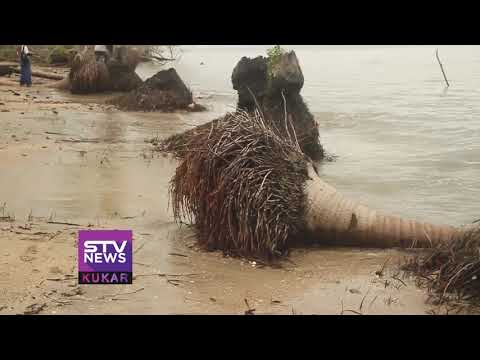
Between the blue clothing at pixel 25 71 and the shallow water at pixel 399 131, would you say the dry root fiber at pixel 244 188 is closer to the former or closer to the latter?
the shallow water at pixel 399 131

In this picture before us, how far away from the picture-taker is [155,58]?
109 feet

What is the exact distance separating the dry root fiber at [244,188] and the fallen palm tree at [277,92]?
454 cm

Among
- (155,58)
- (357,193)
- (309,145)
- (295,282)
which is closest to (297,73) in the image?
(309,145)

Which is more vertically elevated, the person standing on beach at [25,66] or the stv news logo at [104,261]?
the person standing on beach at [25,66]

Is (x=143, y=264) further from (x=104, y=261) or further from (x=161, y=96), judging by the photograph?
(x=161, y=96)

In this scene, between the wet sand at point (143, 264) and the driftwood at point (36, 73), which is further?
the driftwood at point (36, 73)

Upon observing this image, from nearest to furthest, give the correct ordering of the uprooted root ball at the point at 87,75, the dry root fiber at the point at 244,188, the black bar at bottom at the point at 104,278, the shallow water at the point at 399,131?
the black bar at bottom at the point at 104,278
the dry root fiber at the point at 244,188
the shallow water at the point at 399,131
the uprooted root ball at the point at 87,75

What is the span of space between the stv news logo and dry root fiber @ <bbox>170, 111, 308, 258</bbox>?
870mm

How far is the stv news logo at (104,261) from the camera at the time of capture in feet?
16.7

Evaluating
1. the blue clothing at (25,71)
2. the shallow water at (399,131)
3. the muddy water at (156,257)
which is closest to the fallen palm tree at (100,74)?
the blue clothing at (25,71)

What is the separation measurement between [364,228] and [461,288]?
1.54m

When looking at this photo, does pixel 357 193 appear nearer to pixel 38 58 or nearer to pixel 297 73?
pixel 297 73

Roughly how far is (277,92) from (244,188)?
19.1ft

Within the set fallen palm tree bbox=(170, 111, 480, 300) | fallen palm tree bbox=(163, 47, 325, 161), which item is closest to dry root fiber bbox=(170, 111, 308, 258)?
fallen palm tree bbox=(170, 111, 480, 300)
